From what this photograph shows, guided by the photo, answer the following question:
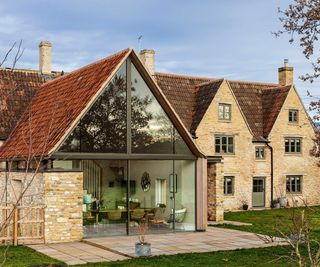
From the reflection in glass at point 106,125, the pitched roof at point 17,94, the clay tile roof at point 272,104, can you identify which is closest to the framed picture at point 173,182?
the reflection in glass at point 106,125

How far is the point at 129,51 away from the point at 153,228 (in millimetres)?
7190

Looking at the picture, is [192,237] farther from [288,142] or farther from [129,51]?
[288,142]

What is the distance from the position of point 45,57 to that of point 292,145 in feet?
61.2

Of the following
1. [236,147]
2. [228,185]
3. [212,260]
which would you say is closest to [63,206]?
[212,260]

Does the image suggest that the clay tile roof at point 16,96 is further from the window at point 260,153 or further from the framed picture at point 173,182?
the window at point 260,153

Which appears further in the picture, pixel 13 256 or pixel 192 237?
pixel 192 237

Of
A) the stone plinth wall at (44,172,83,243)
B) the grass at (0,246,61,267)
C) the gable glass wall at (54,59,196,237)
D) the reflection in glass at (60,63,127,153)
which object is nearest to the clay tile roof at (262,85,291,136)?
the gable glass wall at (54,59,196,237)

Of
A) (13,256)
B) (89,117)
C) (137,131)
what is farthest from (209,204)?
(13,256)

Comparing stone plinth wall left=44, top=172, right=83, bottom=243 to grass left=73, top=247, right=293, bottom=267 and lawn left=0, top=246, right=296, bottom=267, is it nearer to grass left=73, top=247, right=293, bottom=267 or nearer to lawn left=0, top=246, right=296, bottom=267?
lawn left=0, top=246, right=296, bottom=267

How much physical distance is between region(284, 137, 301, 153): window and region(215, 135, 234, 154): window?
5.05 metres

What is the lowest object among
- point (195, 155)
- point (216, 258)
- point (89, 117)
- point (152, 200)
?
point (216, 258)

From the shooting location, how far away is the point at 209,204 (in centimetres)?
2572

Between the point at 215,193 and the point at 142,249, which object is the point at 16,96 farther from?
the point at 142,249

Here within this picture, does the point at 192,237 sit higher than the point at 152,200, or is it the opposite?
the point at 152,200
